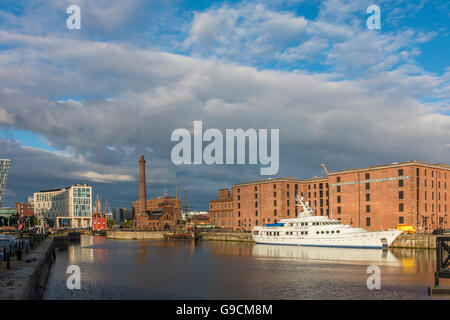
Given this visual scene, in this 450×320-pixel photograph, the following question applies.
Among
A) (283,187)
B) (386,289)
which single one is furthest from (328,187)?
(386,289)

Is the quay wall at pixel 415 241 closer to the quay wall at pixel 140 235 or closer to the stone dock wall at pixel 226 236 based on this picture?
the stone dock wall at pixel 226 236

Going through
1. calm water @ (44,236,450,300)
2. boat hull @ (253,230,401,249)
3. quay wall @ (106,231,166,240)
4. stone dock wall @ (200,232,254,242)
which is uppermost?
calm water @ (44,236,450,300)

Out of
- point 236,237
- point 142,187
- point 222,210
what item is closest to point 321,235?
point 236,237

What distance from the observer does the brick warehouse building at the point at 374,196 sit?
103 m

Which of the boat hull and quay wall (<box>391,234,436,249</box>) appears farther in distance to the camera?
the boat hull

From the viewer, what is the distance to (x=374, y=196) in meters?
110

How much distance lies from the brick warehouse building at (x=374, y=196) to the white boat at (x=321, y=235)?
17711 millimetres

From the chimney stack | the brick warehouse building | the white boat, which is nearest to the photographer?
the white boat

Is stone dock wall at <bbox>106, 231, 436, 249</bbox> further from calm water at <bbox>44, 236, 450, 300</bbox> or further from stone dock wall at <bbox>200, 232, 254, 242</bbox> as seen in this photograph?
calm water at <bbox>44, 236, 450, 300</bbox>

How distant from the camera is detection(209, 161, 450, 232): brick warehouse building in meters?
103

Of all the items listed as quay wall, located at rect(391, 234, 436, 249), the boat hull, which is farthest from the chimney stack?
quay wall, located at rect(391, 234, 436, 249)

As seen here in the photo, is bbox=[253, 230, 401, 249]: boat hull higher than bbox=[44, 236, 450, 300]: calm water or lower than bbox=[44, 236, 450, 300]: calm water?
lower

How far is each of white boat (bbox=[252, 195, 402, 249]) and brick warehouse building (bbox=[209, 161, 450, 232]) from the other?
58.1 feet
